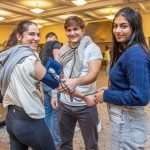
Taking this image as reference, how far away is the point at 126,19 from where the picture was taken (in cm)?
144

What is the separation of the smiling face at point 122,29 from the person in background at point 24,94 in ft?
1.67

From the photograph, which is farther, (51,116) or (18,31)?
(51,116)

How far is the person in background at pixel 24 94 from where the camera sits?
1628mm

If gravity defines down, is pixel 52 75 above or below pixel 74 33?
below

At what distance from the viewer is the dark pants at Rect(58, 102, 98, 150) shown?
7.04 feet

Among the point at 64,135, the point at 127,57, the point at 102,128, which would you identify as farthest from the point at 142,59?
the point at 102,128

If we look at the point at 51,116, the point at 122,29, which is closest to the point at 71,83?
the point at 122,29

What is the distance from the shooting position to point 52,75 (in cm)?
174

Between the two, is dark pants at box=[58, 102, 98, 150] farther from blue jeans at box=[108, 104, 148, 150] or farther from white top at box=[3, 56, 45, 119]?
blue jeans at box=[108, 104, 148, 150]

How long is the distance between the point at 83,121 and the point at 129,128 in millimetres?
761

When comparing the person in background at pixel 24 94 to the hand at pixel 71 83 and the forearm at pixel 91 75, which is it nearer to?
the hand at pixel 71 83

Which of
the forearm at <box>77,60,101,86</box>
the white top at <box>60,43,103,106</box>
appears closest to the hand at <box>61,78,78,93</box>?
the forearm at <box>77,60,101,86</box>

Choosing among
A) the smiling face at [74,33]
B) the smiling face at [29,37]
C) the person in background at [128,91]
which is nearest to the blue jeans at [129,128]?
the person in background at [128,91]

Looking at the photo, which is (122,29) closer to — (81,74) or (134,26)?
(134,26)
